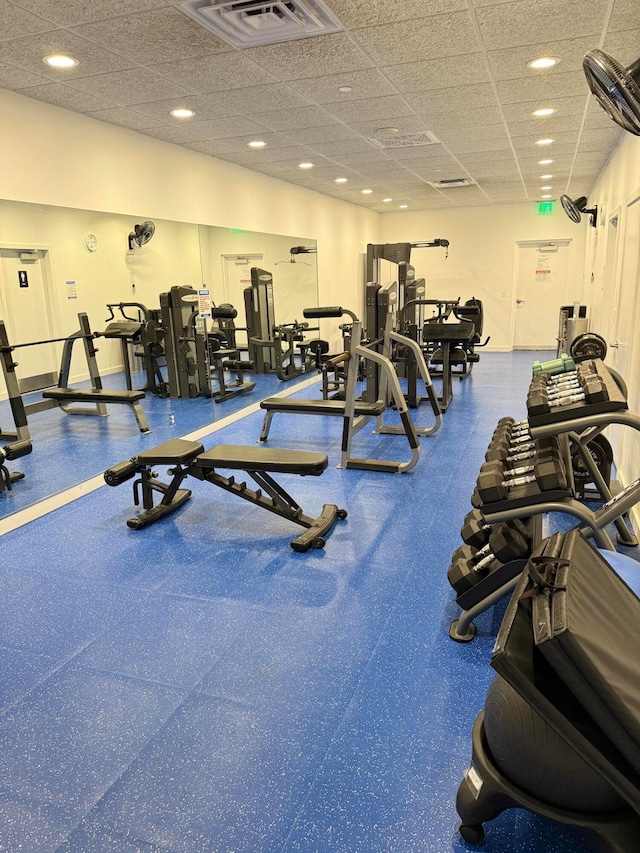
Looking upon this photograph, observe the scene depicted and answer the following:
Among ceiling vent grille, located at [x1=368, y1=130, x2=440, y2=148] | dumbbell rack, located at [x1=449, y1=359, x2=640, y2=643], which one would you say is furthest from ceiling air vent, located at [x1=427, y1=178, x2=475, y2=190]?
dumbbell rack, located at [x1=449, y1=359, x2=640, y2=643]

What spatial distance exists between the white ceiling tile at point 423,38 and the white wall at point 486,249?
8122 millimetres

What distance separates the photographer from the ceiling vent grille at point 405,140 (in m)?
5.53

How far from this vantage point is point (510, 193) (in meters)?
9.62

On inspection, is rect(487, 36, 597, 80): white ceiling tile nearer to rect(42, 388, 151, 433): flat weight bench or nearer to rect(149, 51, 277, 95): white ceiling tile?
rect(149, 51, 277, 95): white ceiling tile

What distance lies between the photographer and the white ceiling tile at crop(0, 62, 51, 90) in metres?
3.56

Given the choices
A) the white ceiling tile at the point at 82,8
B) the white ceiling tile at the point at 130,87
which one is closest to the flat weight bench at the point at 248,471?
the white ceiling tile at the point at 82,8

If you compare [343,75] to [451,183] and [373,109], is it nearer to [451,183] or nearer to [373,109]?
[373,109]

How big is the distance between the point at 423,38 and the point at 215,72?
133cm

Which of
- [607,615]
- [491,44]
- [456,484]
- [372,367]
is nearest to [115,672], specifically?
[607,615]

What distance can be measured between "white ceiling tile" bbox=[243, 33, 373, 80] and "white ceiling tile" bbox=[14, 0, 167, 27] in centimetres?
72

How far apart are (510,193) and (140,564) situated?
355 inches

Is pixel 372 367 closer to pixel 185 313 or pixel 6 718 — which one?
pixel 185 313

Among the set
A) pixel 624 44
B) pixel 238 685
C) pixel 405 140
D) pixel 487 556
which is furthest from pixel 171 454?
pixel 405 140

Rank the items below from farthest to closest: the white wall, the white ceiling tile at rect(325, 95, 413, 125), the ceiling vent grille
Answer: the white wall, the ceiling vent grille, the white ceiling tile at rect(325, 95, 413, 125)
